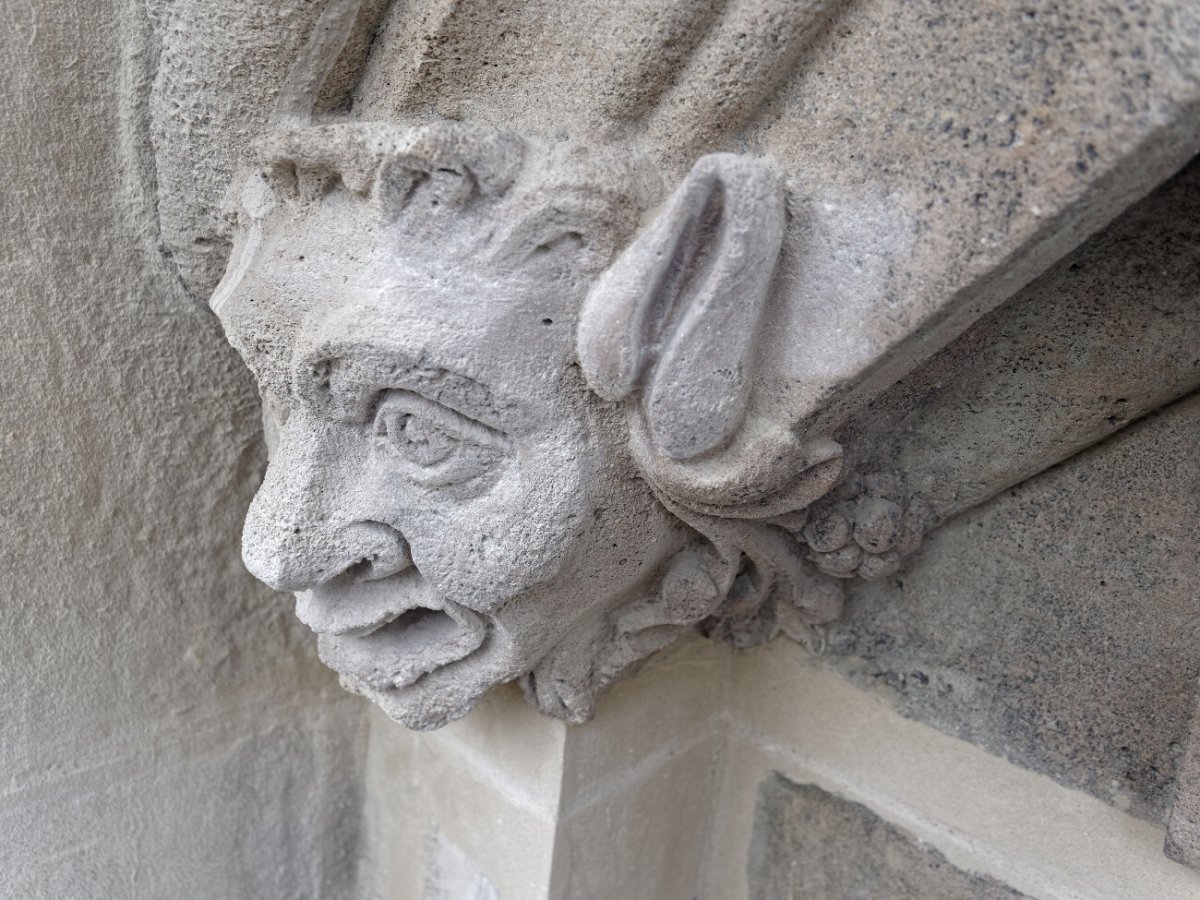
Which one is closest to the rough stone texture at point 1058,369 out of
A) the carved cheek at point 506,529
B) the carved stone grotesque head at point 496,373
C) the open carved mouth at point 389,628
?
the carved stone grotesque head at point 496,373

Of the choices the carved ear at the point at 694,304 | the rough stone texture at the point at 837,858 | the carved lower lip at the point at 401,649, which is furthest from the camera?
the rough stone texture at the point at 837,858

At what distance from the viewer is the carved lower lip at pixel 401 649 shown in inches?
29.2

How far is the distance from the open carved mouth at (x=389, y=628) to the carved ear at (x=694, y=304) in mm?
259

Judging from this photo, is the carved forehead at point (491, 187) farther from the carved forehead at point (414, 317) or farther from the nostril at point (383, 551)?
the nostril at point (383, 551)

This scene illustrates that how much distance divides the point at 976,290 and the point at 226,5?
53 centimetres

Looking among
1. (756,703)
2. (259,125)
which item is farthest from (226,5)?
(756,703)

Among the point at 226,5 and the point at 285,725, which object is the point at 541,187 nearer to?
the point at 226,5

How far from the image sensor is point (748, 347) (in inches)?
21.6

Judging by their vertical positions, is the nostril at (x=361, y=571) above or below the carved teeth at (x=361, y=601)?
above

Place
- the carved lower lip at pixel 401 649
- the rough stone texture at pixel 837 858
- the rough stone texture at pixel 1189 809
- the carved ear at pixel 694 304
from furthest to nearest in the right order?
the rough stone texture at pixel 837 858 → the carved lower lip at pixel 401 649 → the rough stone texture at pixel 1189 809 → the carved ear at pixel 694 304

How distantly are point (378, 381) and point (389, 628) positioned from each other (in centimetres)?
28

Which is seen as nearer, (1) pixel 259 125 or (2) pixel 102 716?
(1) pixel 259 125

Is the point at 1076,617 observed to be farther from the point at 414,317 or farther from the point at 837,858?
the point at 414,317

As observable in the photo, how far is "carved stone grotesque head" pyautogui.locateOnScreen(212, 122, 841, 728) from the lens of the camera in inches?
21.2
